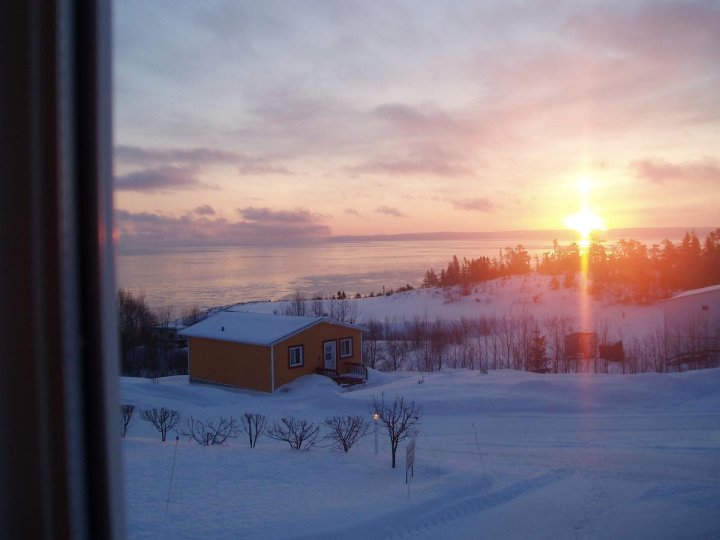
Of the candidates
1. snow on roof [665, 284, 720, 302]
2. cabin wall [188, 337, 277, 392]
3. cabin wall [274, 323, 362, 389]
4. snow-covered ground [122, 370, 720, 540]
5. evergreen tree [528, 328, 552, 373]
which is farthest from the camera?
evergreen tree [528, 328, 552, 373]

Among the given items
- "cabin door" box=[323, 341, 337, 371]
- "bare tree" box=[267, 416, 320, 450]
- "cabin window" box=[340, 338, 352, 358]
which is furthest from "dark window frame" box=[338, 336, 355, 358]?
"bare tree" box=[267, 416, 320, 450]

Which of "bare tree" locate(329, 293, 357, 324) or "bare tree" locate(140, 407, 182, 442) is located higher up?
"bare tree" locate(329, 293, 357, 324)

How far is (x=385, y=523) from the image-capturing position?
4.54m

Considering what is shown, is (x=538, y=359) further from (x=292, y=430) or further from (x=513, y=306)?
(x=513, y=306)

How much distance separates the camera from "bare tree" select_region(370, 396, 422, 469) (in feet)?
25.9

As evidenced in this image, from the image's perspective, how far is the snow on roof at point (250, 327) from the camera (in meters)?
17.5

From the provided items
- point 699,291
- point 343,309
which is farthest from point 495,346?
point 699,291

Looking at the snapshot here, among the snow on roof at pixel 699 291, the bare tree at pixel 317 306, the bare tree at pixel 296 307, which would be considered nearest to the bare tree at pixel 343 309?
the bare tree at pixel 317 306

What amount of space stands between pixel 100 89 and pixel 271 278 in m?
9.28

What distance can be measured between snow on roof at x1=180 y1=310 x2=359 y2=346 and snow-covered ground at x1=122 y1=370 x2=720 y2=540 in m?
5.56

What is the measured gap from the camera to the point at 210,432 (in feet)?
31.6

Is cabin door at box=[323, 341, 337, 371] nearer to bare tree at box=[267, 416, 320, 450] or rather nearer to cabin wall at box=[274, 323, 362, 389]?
cabin wall at box=[274, 323, 362, 389]

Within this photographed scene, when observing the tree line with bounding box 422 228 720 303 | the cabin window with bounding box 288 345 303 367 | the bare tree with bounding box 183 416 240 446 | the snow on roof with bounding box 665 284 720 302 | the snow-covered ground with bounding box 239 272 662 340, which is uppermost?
the tree line with bounding box 422 228 720 303

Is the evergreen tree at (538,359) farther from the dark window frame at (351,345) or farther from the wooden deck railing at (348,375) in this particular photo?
the wooden deck railing at (348,375)
